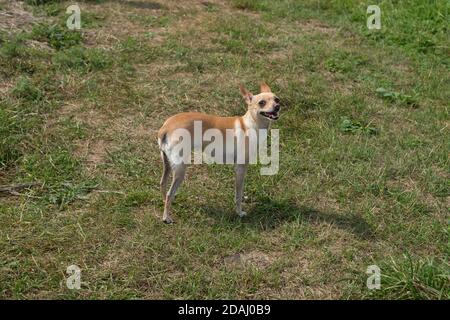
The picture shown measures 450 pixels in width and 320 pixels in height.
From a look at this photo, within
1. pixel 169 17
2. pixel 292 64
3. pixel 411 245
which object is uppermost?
pixel 169 17

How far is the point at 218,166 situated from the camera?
5.84 meters

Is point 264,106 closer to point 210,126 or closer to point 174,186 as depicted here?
point 210,126

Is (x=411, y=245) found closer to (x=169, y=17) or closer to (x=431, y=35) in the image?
(x=431, y=35)

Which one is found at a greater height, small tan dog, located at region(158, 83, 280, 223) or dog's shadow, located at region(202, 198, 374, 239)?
small tan dog, located at region(158, 83, 280, 223)

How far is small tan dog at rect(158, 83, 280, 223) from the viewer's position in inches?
186

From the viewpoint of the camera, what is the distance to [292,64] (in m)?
8.40

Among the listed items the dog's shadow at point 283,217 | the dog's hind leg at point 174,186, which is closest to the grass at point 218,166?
the dog's shadow at point 283,217

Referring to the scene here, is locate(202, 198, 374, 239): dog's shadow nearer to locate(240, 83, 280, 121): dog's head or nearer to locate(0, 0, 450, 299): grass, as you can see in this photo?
locate(0, 0, 450, 299): grass

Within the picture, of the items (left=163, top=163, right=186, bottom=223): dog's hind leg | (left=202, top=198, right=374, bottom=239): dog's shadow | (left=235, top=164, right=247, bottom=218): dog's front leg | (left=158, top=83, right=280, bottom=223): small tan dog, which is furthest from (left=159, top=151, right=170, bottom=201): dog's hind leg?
(left=235, top=164, right=247, bottom=218): dog's front leg

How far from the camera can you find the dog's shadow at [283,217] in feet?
16.3

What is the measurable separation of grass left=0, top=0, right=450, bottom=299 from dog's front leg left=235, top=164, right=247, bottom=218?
0.56 ft

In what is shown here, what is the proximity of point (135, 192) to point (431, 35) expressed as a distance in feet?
23.0

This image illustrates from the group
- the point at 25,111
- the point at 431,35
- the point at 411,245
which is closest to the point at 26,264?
the point at 25,111

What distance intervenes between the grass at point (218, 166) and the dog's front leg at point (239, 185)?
17 centimetres
